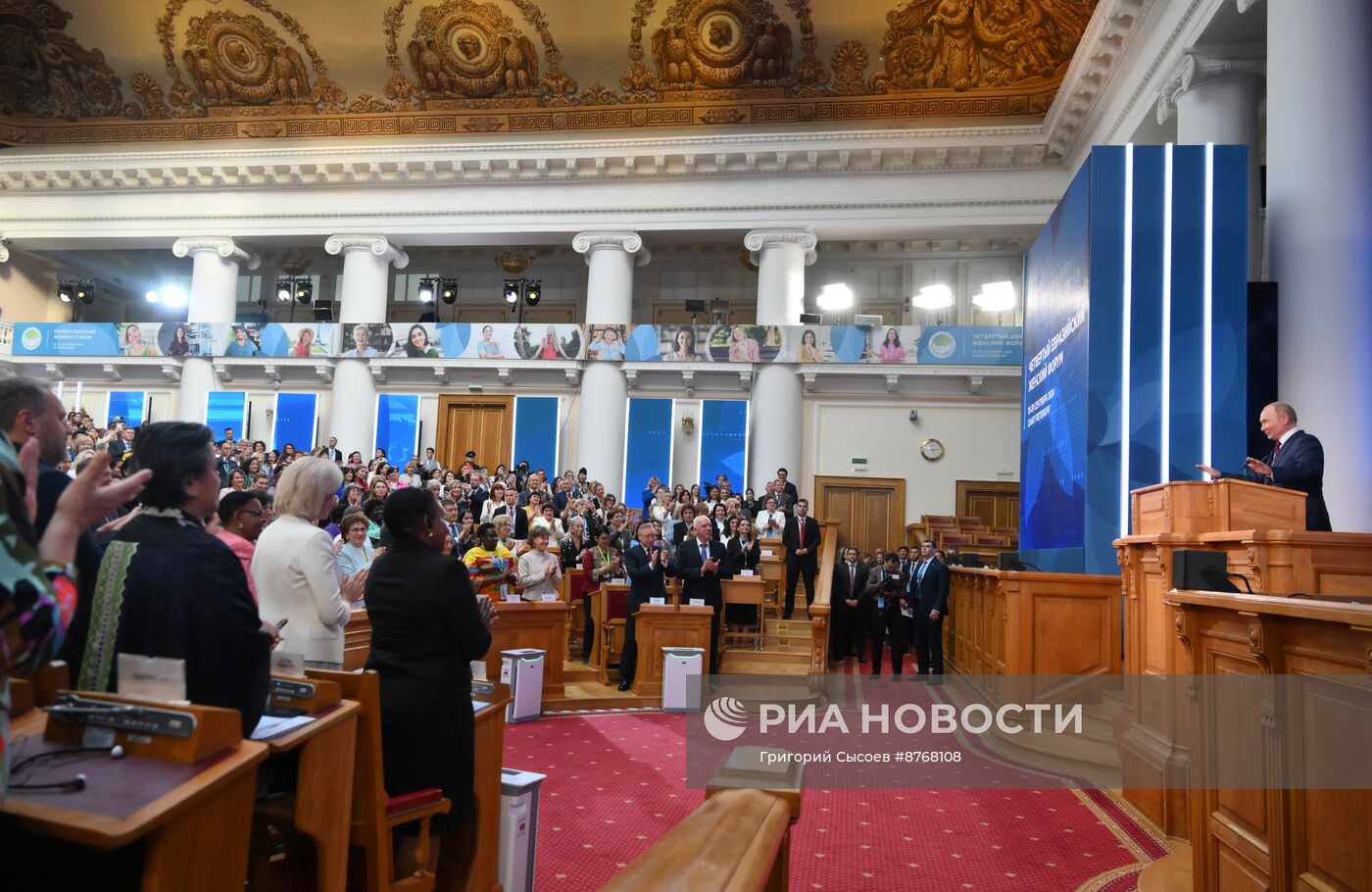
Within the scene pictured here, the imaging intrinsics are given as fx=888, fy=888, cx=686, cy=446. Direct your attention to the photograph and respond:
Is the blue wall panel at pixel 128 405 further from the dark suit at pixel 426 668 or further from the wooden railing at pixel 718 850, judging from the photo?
the wooden railing at pixel 718 850

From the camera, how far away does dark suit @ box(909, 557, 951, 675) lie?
8.97 m

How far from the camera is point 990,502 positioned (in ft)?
52.9

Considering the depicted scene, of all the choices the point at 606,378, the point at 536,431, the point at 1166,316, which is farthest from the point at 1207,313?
the point at 536,431

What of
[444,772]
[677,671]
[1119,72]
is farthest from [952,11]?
[444,772]

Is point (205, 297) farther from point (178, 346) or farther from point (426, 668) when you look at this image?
point (426, 668)

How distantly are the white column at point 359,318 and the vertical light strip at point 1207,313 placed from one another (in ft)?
47.3

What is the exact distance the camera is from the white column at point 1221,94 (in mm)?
9711

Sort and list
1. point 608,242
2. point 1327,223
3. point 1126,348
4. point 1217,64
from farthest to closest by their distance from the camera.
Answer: point 608,242
point 1217,64
point 1126,348
point 1327,223

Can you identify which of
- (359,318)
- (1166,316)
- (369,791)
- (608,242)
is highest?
(608,242)

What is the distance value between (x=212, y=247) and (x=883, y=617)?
51.3ft

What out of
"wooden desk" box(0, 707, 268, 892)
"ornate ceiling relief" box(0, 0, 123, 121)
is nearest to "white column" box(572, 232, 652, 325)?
"ornate ceiling relief" box(0, 0, 123, 121)

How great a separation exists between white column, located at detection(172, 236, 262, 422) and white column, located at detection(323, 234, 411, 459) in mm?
2425

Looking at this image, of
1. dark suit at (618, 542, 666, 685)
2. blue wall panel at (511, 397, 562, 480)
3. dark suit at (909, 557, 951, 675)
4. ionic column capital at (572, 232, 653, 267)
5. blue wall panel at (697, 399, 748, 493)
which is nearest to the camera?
dark suit at (618, 542, 666, 685)

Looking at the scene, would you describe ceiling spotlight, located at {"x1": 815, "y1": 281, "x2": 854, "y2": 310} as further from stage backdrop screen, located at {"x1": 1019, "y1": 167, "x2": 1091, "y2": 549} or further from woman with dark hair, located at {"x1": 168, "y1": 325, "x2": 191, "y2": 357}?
woman with dark hair, located at {"x1": 168, "y1": 325, "x2": 191, "y2": 357}
